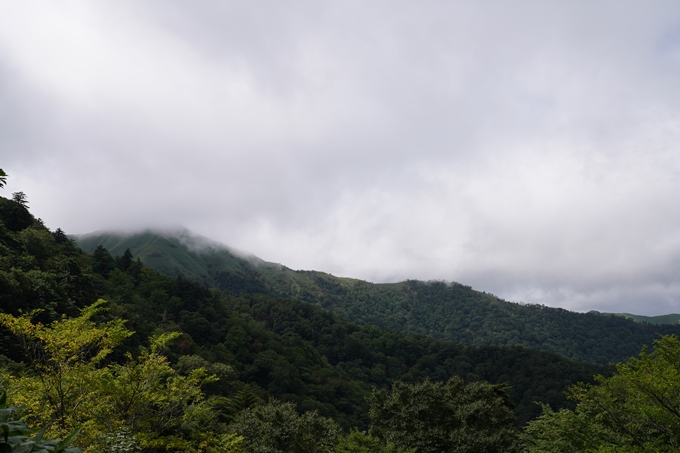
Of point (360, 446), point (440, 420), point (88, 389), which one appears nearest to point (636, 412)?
point (360, 446)

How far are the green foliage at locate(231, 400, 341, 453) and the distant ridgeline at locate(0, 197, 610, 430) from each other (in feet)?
17.3

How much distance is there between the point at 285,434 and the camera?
26203mm

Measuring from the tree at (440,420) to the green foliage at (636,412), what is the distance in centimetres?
456

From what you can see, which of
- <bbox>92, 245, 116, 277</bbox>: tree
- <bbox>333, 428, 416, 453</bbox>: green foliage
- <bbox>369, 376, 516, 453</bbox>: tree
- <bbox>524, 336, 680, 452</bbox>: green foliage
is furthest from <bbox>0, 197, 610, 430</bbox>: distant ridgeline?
<bbox>524, 336, 680, 452</bbox>: green foliage

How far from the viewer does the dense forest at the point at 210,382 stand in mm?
14031

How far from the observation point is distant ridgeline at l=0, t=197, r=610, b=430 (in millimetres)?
45719

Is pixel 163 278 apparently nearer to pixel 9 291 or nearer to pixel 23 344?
pixel 9 291

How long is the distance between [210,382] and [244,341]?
252 feet

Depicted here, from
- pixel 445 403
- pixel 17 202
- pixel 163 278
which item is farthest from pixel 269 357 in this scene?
pixel 445 403

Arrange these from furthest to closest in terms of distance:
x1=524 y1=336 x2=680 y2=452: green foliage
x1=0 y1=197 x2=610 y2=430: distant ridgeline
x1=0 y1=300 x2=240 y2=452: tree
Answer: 1. x1=0 y1=197 x2=610 y2=430: distant ridgeline
2. x1=524 y1=336 x2=680 y2=452: green foliage
3. x1=0 y1=300 x2=240 y2=452: tree

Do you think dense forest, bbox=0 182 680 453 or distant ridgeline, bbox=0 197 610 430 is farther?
distant ridgeline, bbox=0 197 610 430

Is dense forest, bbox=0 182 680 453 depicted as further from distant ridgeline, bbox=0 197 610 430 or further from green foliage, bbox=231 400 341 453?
distant ridgeline, bbox=0 197 610 430

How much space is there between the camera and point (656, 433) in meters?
17.6

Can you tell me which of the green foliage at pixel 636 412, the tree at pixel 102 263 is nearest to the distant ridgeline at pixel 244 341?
the tree at pixel 102 263
